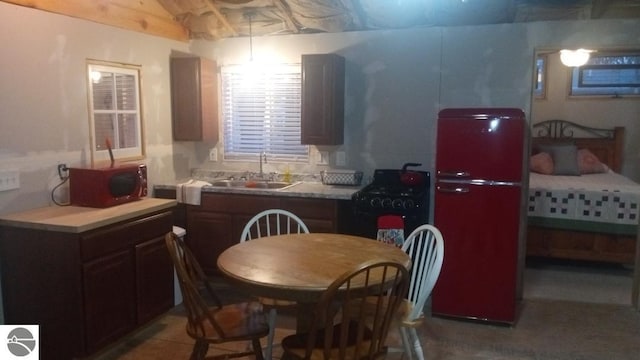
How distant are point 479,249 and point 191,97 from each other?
8.97 ft

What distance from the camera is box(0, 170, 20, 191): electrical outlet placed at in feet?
9.77

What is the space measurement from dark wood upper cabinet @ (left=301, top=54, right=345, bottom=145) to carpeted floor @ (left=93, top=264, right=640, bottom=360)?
1509 mm

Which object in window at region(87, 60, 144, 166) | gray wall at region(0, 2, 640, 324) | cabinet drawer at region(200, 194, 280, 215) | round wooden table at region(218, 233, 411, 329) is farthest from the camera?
cabinet drawer at region(200, 194, 280, 215)

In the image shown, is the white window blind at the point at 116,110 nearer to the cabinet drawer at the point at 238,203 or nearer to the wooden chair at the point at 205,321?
the cabinet drawer at the point at 238,203

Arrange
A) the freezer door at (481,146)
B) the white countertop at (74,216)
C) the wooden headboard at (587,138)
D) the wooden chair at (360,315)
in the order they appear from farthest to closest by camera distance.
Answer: the wooden headboard at (587,138) < the freezer door at (481,146) < the white countertop at (74,216) < the wooden chair at (360,315)

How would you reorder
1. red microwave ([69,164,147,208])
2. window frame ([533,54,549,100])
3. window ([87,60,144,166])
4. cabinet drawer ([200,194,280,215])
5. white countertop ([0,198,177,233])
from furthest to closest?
window frame ([533,54,549,100]) → cabinet drawer ([200,194,280,215]) → window ([87,60,144,166]) → red microwave ([69,164,147,208]) → white countertop ([0,198,177,233])

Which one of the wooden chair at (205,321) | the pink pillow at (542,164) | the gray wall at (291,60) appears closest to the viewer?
the wooden chair at (205,321)

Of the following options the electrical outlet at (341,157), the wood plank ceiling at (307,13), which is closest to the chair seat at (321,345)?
the electrical outlet at (341,157)

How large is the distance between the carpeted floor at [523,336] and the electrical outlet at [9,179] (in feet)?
3.79

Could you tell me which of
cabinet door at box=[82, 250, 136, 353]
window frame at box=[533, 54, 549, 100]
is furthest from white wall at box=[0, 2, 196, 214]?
window frame at box=[533, 54, 549, 100]

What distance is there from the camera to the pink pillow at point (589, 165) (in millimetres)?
5887

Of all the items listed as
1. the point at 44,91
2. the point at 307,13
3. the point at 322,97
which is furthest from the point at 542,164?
the point at 44,91

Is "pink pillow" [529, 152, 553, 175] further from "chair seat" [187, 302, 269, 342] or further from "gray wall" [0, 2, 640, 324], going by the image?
"chair seat" [187, 302, 269, 342]

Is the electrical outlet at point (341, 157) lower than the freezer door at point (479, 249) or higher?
higher
